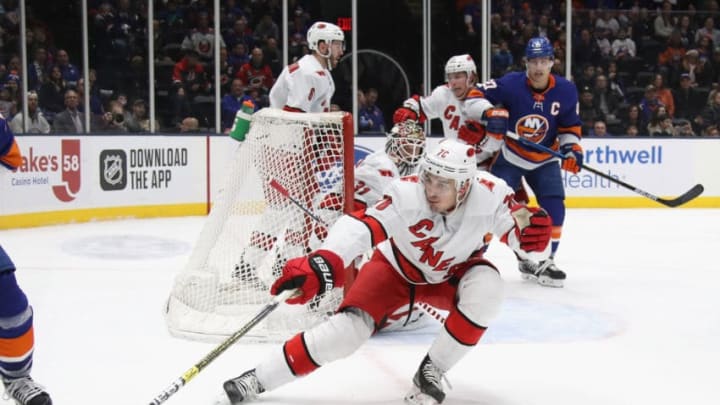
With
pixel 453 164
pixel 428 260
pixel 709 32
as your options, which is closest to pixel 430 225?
pixel 428 260

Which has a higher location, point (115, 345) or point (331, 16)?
point (331, 16)

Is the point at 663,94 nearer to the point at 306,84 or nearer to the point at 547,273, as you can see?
the point at 547,273

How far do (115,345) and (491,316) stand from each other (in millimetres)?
1458

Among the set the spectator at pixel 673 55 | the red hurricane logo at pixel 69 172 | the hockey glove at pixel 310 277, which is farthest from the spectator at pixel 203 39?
the hockey glove at pixel 310 277

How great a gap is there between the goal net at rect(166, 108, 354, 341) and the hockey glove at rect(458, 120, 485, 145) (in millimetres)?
1152

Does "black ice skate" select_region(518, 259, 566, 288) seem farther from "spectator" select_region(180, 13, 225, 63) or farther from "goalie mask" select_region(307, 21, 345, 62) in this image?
"spectator" select_region(180, 13, 225, 63)

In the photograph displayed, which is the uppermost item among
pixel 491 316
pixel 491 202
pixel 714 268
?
pixel 491 202

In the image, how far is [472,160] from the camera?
8.79 feet

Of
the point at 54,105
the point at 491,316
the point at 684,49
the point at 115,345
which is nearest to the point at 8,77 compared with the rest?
the point at 54,105

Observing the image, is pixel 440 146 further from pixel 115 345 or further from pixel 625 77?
pixel 625 77

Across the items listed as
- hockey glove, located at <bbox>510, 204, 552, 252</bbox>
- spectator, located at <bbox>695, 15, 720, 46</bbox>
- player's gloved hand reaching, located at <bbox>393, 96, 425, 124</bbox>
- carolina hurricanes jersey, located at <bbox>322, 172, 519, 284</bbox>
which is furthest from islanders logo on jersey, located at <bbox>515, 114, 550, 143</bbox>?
spectator, located at <bbox>695, 15, 720, 46</bbox>

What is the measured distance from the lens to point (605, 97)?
9.51m

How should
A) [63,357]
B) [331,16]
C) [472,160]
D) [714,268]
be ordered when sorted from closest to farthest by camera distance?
[472,160]
[63,357]
[714,268]
[331,16]

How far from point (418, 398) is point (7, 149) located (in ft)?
4.20
